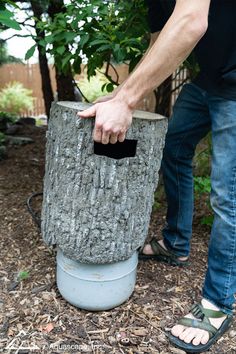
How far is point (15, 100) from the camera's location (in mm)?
11234

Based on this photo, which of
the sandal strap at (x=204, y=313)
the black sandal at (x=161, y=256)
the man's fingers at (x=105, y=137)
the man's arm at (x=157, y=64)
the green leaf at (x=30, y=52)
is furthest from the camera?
the black sandal at (x=161, y=256)

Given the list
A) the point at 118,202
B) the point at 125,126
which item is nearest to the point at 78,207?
the point at 118,202

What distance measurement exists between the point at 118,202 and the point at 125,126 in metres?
0.39

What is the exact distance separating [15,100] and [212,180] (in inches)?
404

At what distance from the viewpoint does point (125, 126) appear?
1499 millimetres

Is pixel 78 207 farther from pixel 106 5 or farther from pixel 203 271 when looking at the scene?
pixel 106 5

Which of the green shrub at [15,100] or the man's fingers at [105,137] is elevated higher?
the man's fingers at [105,137]

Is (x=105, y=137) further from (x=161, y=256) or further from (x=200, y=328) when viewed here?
(x=161, y=256)

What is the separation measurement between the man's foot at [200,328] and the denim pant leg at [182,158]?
51 cm

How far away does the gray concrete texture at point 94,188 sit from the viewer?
1.67m

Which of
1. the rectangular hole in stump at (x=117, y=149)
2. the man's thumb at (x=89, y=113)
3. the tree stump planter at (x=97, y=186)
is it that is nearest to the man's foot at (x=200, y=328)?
the tree stump planter at (x=97, y=186)

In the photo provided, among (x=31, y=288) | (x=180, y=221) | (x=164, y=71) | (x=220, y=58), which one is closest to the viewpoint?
(x=164, y=71)

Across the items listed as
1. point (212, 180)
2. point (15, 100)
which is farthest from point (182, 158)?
point (15, 100)

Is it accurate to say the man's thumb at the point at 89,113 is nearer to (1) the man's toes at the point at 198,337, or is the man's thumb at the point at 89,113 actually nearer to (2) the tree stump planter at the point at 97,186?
(2) the tree stump planter at the point at 97,186
